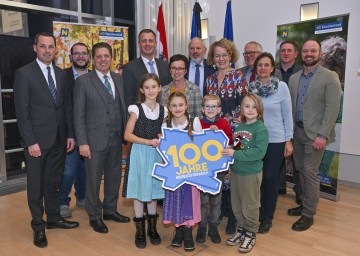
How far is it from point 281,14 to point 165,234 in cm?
371

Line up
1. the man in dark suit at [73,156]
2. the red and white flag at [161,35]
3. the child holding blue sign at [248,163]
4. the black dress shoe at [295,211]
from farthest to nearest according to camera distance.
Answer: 1. the red and white flag at [161,35]
2. the black dress shoe at [295,211]
3. the man in dark suit at [73,156]
4. the child holding blue sign at [248,163]

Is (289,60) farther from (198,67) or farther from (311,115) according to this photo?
(198,67)

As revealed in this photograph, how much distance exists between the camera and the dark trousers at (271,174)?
2893mm

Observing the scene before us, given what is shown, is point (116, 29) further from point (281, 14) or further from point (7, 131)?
point (281, 14)

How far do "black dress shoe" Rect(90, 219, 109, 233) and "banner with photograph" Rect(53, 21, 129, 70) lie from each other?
2433 mm

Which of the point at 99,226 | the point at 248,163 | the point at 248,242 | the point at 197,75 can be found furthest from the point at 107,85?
the point at 248,242

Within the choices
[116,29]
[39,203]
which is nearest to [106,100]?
[39,203]

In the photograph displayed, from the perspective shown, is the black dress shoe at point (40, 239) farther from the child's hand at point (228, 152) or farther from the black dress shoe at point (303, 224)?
the black dress shoe at point (303, 224)

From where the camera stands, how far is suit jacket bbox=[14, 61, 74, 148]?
2676 millimetres

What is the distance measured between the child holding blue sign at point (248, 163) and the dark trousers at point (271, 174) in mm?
257

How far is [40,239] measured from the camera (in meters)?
2.84

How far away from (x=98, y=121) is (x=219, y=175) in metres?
1.16

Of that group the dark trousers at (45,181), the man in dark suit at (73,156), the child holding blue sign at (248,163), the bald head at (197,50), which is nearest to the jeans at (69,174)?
the man in dark suit at (73,156)

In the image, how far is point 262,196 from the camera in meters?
3.04
